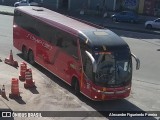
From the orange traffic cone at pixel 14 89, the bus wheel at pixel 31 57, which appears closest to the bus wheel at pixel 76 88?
the orange traffic cone at pixel 14 89

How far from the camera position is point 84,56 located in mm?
16906

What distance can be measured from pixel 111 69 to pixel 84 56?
1.36m

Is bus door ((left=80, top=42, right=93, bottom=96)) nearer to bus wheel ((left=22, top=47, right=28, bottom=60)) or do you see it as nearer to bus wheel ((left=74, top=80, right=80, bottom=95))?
bus wheel ((left=74, top=80, right=80, bottom=95))

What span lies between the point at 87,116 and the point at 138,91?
15.3 feet

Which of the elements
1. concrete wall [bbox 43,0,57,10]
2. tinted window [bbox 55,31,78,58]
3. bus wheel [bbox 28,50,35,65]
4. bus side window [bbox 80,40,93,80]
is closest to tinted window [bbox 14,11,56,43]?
tinted window [bbox 55,31,78,58]

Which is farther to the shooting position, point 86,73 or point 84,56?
point 84,56

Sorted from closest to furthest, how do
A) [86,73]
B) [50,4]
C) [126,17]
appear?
[86,73], [126,17], [50,4]

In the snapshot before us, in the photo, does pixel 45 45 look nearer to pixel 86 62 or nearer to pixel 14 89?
pixel 86 62

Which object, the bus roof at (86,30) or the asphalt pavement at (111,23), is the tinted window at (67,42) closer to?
the bus roof at (86,30)

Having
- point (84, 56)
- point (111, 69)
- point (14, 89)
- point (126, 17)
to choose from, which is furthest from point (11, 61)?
point (126, 17)

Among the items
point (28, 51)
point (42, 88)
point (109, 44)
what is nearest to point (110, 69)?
point (109, 44)

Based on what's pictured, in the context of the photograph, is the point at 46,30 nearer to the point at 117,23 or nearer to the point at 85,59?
the point at 85,59

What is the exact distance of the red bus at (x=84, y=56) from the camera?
16.3 meters

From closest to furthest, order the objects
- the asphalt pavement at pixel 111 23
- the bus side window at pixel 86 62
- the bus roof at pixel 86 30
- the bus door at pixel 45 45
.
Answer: the bus side window at pixel 86 62 < the bus roof at pixel 86 30 < the bus door at pixel 45 45 < the asphalt pavement at pixel 111 23
